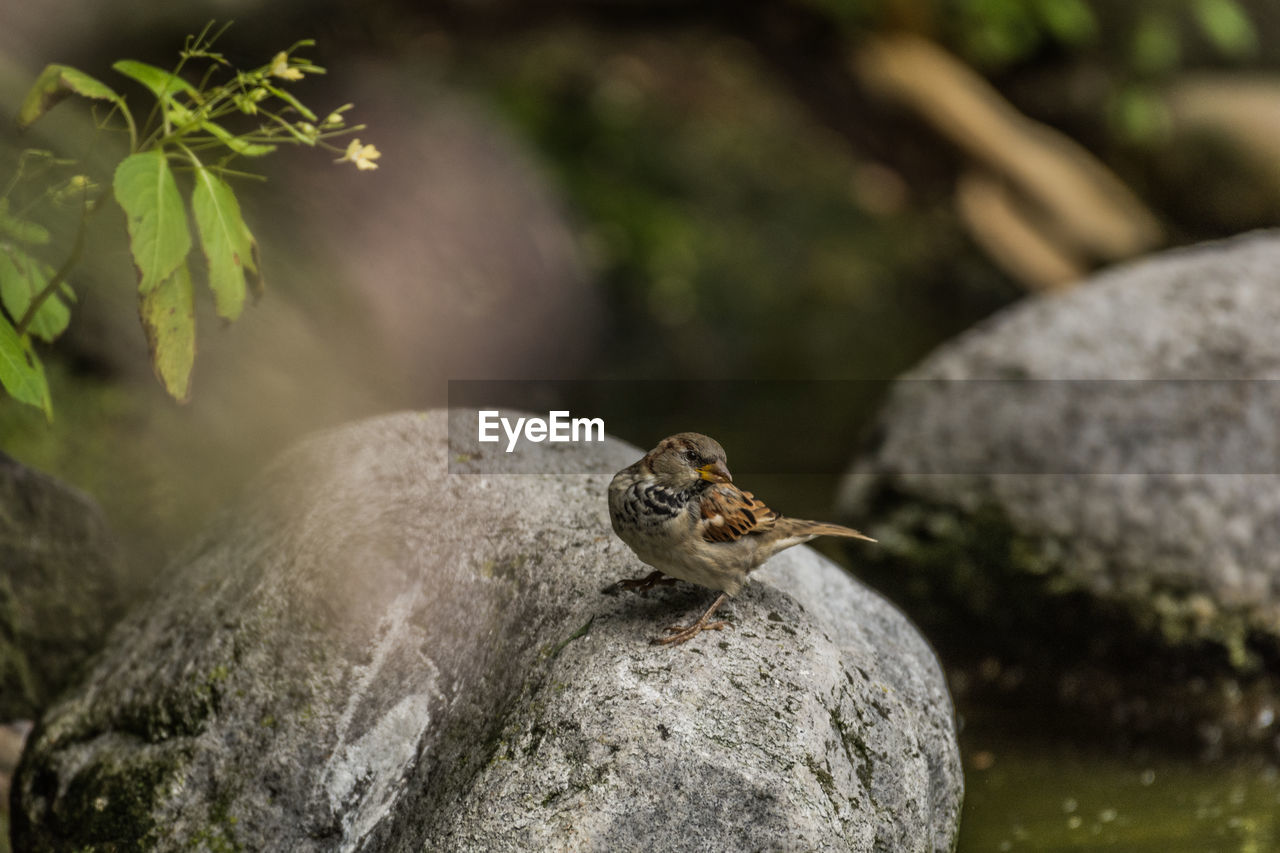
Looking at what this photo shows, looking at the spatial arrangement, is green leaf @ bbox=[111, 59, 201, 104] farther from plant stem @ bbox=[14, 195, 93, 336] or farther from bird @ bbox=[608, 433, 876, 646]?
bird @ bbox=[608, 433, 876, 646]

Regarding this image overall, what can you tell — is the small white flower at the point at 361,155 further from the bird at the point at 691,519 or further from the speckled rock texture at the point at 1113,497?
the speckled rock texture at the point at 1113,497

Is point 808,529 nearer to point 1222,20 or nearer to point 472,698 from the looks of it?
point 472,698

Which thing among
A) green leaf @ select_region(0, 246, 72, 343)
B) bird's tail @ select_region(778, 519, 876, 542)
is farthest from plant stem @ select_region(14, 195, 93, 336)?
bird's tail @ select_region(778, 519, 876, 542)

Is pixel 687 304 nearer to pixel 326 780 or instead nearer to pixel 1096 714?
pixel 1096 714

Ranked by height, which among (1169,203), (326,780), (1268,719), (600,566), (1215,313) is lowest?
(1268,719)

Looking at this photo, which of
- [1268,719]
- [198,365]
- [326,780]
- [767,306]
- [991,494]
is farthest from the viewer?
[767,306]

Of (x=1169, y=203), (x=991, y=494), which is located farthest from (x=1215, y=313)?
(x=1169, y=203)
